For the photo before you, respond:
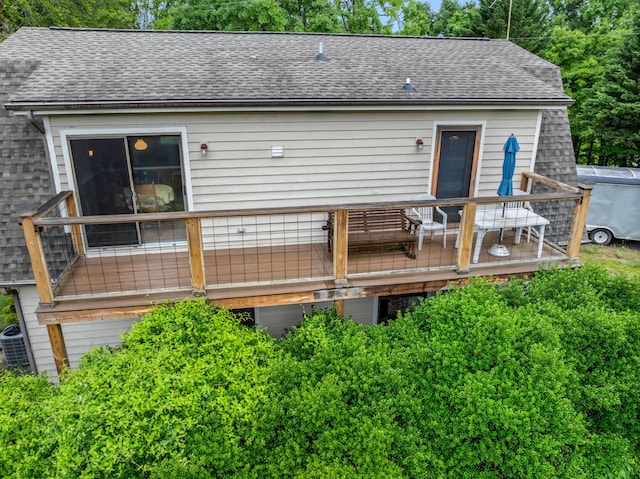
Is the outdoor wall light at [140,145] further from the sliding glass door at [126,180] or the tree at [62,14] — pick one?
the tree at [62,14]

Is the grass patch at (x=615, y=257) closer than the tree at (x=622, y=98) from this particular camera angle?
Yes

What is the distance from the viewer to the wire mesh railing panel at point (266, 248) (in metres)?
5.74

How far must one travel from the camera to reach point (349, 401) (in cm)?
455

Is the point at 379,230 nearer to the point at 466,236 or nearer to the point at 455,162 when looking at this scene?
the point at 466,236

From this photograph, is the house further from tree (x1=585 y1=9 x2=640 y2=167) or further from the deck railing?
tree (x1=585 y1=9 x2=640 y2=167)

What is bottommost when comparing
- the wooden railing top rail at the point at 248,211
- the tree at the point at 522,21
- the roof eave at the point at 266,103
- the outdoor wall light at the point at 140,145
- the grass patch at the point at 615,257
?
the grass patch at the point at 615,257

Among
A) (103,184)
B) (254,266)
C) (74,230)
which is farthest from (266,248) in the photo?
(74,230)

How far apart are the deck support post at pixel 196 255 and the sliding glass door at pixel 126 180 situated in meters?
1.51

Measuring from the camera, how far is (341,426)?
431cm

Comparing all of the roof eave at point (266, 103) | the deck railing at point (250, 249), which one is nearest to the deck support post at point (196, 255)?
the deck railing at point (250, 249)

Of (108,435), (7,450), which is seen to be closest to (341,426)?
(108,435)

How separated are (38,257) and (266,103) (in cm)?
331

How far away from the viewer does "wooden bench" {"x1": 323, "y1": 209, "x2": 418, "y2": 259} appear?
598cm

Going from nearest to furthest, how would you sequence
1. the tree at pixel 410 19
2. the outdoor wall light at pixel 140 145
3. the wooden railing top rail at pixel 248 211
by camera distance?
the wooden railing top rail at pixel 248 211
the outdoor wall light at pixel 140 145
the tree at pixel 410 19
